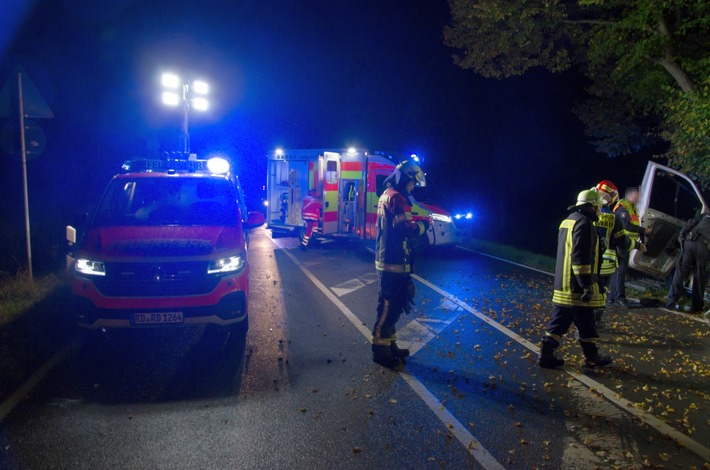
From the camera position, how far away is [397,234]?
622 centimetres

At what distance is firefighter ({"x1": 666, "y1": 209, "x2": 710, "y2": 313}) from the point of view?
349 inches

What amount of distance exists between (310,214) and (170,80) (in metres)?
5.68

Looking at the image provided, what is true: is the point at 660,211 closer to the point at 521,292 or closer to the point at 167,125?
the point at 521,292

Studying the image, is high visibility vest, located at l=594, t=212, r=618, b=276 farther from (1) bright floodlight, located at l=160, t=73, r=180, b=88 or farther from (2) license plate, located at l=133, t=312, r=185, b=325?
(1) bright floodlight, located at l=160, t=73, r=180, b=88

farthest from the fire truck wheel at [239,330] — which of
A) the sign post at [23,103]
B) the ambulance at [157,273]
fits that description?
the sign post at [23,103]

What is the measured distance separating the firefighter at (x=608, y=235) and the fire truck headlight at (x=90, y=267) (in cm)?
602

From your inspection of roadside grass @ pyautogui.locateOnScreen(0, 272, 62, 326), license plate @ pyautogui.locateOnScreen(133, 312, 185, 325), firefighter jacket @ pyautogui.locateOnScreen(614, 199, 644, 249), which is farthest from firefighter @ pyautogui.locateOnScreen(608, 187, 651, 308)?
roadside grass @ pyautogui.locateOnScreen(0, 272, 62, 326)

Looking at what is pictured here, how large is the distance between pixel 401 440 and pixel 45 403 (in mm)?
3168

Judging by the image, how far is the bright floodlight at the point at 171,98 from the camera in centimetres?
1666

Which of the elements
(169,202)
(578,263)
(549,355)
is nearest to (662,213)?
(578,263)

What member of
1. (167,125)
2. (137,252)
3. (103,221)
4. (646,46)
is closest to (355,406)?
(137,252)

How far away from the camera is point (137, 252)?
6172 millimetres

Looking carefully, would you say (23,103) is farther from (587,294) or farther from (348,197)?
(348,197)

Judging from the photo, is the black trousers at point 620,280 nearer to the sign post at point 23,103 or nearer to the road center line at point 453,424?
the road center line at point 453,424
